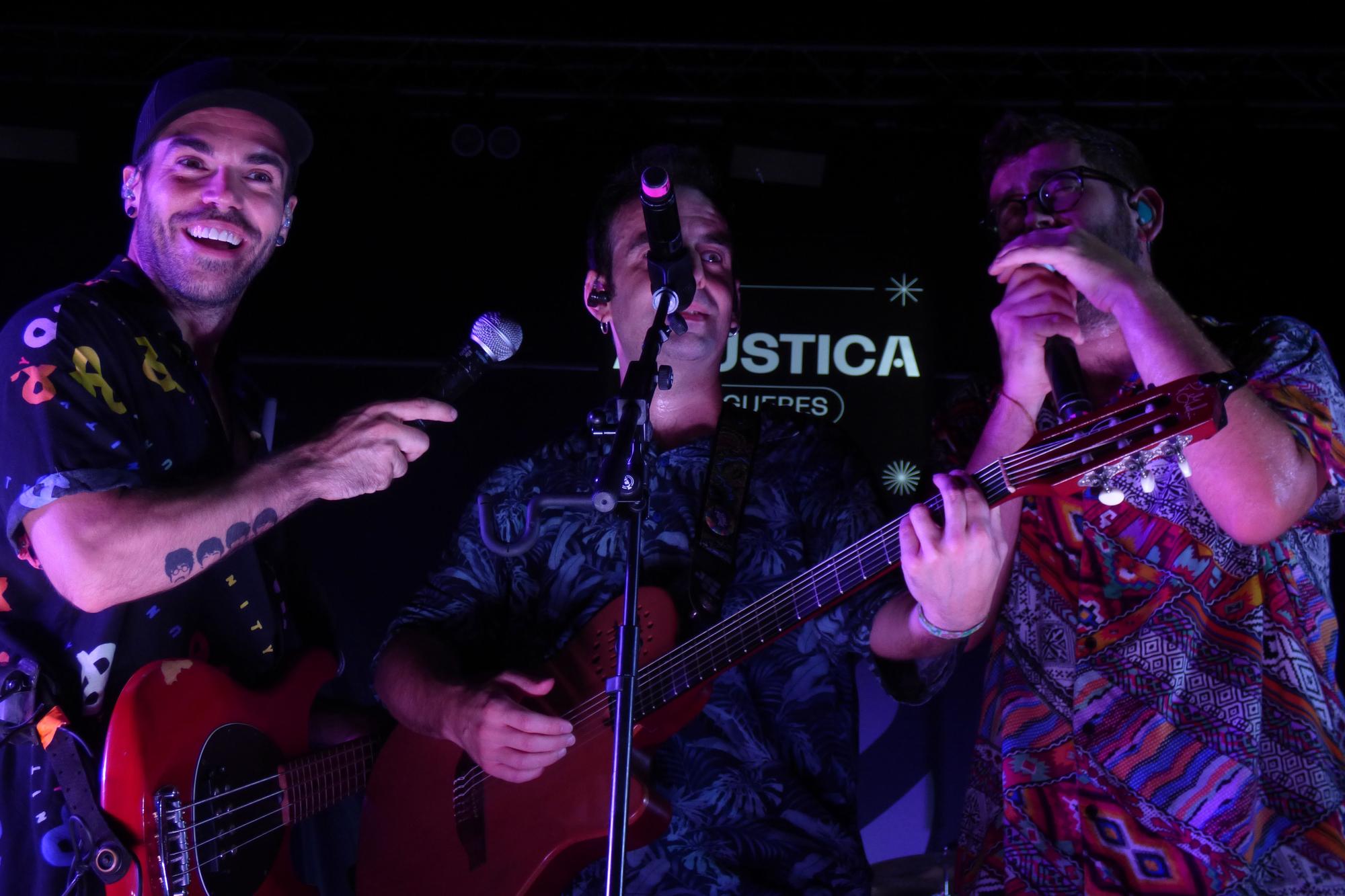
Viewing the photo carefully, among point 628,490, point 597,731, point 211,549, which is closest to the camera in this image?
point 628,490

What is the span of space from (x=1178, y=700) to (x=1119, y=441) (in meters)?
0.51

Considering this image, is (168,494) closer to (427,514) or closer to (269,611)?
(269,611)

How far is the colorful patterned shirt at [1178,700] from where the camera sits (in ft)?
6.68

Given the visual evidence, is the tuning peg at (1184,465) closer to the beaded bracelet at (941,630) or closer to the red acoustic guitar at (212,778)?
the beaded bracelet at (941,630)

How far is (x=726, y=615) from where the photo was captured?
101 inches

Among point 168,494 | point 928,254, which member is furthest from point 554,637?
point 928,254

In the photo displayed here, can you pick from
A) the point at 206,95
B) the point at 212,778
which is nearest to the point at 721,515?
the point at 212,778

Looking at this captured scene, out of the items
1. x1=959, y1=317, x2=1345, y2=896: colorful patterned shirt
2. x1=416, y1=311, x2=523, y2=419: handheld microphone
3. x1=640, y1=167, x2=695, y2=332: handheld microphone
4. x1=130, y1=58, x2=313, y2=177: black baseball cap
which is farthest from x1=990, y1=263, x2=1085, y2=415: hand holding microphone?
x1=130, y1=58, x2=313, y2=177: black baseball cap

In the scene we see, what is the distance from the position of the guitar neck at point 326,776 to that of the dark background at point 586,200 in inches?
52.7

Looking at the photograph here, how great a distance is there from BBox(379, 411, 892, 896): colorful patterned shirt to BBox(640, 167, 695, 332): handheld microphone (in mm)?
671

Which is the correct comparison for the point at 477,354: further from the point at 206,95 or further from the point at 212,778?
the point at 206,95

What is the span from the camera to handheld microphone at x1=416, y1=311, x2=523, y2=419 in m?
2.27

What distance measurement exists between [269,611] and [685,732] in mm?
1002

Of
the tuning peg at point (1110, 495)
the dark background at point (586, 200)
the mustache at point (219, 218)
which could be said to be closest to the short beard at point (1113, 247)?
the tuning peg at point (1110, 495)
